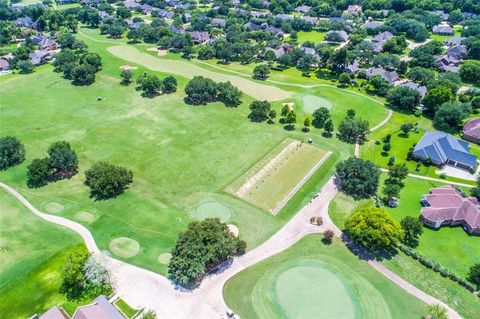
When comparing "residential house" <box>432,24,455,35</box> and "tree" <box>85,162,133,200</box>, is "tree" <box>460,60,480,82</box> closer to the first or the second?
"residential house" <box>432,24,455,35</box>

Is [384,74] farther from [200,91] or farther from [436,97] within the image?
[200,91]

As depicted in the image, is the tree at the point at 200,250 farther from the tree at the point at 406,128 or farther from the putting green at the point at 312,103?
the putting green at the point at 312,103

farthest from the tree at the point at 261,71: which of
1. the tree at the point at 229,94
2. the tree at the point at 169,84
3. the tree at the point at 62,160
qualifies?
the tree at the point at 62,160

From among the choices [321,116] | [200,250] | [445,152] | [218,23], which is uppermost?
[218,23]

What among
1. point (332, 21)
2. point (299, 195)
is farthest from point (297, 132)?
point (332, 21)

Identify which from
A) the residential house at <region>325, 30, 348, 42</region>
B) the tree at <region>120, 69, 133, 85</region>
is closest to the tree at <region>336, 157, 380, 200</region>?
the tree at <region>120, 69, 133, 85</region>

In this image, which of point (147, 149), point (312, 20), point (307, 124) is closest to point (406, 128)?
point (307, 124)
